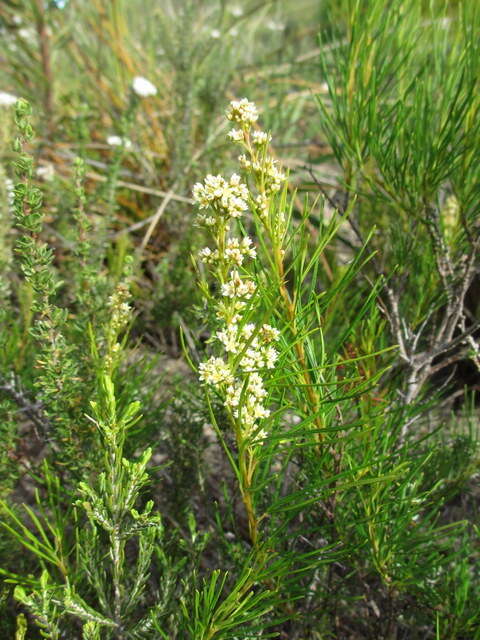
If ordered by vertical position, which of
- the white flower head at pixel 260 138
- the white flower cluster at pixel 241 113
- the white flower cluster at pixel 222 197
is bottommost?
the white flower cluster at pixel 222 197

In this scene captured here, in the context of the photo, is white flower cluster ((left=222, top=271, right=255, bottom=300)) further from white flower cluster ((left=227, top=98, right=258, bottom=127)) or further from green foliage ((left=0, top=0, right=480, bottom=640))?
white flower cluster ((left=227, top=98, right=258, bottom=127))

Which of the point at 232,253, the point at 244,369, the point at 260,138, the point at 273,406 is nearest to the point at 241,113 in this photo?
the point at 260,138

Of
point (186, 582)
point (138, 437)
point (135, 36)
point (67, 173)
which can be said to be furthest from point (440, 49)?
point (135, 36)

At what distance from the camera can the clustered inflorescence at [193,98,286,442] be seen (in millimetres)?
591

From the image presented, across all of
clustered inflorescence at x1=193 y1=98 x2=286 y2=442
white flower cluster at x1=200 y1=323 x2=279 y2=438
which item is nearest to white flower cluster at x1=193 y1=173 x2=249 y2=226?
clustered inflorescence at x1=193 y1=98 x2=286 y2=442

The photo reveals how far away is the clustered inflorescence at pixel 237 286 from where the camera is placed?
23.3 inches

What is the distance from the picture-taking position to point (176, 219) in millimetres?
2082

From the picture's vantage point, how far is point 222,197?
23.2 inches

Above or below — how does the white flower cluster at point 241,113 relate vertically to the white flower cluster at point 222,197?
above

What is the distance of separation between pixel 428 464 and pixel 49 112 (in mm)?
2279

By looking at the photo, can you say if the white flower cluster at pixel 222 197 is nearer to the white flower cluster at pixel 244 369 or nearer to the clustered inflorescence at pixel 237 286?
the clustered inflorescence at pixel 237 286

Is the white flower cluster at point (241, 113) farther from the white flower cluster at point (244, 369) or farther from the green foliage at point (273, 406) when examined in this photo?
the white flower cluster at point (244, 369)

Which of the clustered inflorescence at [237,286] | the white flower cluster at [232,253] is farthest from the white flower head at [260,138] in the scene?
the white flower cluster at [232,253]

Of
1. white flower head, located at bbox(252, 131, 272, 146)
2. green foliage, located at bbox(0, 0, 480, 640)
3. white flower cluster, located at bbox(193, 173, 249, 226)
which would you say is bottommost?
green foliage, located at bbox(0, 0, 480, 640)
